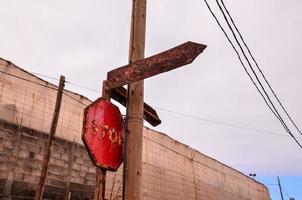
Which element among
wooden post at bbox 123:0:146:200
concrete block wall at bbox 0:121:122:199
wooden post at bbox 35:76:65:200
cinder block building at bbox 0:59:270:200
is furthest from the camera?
cinder block building at bbox 0:59:270:200

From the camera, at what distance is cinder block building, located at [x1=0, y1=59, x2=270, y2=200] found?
32.5ft

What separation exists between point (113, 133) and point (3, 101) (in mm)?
7287

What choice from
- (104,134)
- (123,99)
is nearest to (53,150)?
(123,99)

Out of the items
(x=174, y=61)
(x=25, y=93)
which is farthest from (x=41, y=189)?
(x=174, y=61)

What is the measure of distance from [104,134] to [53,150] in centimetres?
791

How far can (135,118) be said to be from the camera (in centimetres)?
398

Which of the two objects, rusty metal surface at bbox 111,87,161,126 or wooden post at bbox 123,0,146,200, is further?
rusty metal surface at bbox 111,87,161,126

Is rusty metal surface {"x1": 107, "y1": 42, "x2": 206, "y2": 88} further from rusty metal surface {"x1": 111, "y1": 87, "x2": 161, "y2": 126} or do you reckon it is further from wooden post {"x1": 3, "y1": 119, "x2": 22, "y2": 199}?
wooden post {"x1": 3, "y1": 119, "x2": 22, "y2": 199}

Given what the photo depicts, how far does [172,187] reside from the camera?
15336mm

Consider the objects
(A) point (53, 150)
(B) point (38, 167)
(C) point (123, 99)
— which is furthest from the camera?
(A) point (53, 150)

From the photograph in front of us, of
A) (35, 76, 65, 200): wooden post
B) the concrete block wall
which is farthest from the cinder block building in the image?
(35, 76, 65, 200): wooden post

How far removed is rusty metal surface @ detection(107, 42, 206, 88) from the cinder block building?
6.94 meters

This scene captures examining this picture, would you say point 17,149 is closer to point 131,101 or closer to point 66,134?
point 66,134

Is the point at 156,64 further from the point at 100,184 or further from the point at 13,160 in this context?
the point at 13,160
